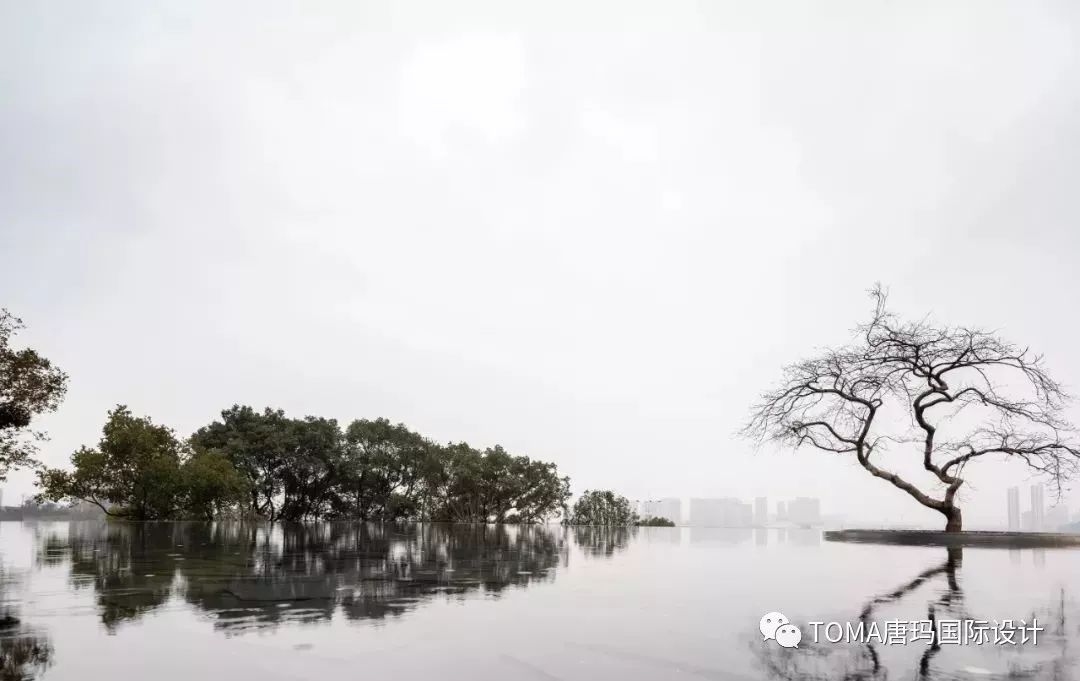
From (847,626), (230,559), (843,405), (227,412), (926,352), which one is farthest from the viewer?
(227,412)

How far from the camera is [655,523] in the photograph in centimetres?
3672

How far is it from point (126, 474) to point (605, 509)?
72.6 ft

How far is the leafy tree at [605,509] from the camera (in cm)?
3475

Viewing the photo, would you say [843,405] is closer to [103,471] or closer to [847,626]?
[847,626]

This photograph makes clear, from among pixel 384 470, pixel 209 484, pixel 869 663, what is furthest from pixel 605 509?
pixel 869 663

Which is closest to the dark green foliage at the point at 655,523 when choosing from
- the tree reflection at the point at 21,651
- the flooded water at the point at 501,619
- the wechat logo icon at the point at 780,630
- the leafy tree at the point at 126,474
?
the leafy tree at the point at 126,474

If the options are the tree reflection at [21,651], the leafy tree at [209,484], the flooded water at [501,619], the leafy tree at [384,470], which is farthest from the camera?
the leafy tree at [384,470]

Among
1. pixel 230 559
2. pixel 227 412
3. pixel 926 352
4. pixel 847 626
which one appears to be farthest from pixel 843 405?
pixel 227 412

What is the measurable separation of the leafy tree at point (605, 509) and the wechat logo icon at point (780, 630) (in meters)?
30.2

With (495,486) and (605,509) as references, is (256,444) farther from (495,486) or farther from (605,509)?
(605,509)

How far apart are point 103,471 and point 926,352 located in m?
29.5

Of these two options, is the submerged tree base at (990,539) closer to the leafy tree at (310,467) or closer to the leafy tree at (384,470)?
the leafy tree at (384,470)

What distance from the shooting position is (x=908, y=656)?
390 cm

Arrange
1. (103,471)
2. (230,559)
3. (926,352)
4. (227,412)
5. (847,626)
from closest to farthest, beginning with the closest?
1. (847,626)
2. (230,559)
3. (926,352)
4. (103,471)
5. (227,412)
